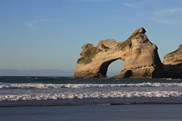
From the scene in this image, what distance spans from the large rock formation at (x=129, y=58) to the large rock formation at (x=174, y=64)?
16.9 ft

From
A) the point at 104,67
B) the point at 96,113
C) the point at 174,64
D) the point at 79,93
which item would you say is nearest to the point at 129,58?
the point at 104,67

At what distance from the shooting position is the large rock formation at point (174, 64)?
87750 mm

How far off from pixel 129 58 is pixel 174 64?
1193 cm

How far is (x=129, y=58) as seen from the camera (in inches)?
3312

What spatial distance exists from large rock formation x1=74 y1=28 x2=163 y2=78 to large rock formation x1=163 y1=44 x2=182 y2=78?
5138mm

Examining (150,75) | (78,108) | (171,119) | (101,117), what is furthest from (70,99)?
(150,75)

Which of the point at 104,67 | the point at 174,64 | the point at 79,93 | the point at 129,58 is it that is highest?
the point at 129,58

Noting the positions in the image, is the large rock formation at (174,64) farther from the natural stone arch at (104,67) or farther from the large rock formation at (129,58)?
the natural stone arch at (104,67)

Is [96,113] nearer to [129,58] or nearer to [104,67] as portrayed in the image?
[129,58]

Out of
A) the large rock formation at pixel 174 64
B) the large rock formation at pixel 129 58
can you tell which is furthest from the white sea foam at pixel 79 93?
the large rock formation at pixel 174 64

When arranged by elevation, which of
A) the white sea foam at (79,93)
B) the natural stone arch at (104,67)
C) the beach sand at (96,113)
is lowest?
the beach sand at (96,113)

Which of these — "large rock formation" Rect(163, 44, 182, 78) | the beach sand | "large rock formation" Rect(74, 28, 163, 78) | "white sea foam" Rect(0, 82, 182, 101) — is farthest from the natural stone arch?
the beach sand

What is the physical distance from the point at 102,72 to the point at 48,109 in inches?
2816

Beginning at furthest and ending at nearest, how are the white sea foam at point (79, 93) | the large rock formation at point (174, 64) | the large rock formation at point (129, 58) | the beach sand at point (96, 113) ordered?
the large rock formation at point (174, 64) < the large rock formation at point (129, 58) < the white sea foam at point (79, 93) < the beach sand at point (96, 113)
